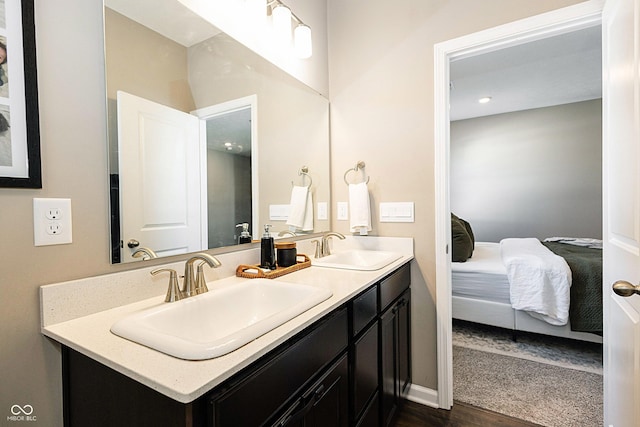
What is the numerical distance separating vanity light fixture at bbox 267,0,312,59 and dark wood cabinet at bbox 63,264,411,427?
1345mm

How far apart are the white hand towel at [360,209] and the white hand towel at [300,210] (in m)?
0.27

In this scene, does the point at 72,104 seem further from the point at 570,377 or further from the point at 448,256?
the point at 570,377

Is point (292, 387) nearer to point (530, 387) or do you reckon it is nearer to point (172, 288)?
point (172, 288)

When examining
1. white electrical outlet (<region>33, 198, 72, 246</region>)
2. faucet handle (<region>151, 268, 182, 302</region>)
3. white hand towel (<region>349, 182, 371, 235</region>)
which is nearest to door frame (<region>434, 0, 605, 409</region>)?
white hand towel (<region>349, 182, 371, 235</region>)

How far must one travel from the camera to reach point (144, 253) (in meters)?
1.01

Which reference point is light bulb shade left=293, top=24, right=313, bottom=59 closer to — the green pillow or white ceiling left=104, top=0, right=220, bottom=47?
white ceiling left=104, top=0, right=220, bottom=47

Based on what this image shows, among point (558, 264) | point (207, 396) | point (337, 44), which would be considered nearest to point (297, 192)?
point (337, 44)

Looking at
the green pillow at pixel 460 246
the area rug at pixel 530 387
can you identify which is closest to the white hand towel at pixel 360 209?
the area rug at pixel 530 387

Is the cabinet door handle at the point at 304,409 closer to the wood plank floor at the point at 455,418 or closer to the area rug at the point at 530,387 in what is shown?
the wood plank floor at the point at 455,418

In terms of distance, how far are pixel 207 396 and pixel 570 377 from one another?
96.9 inches

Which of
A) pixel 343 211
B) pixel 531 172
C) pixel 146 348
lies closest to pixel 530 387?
pixel 343 211

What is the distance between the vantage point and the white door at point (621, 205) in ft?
3.09

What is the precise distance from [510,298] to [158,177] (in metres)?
2.61

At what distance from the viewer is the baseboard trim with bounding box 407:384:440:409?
1.74 meters
